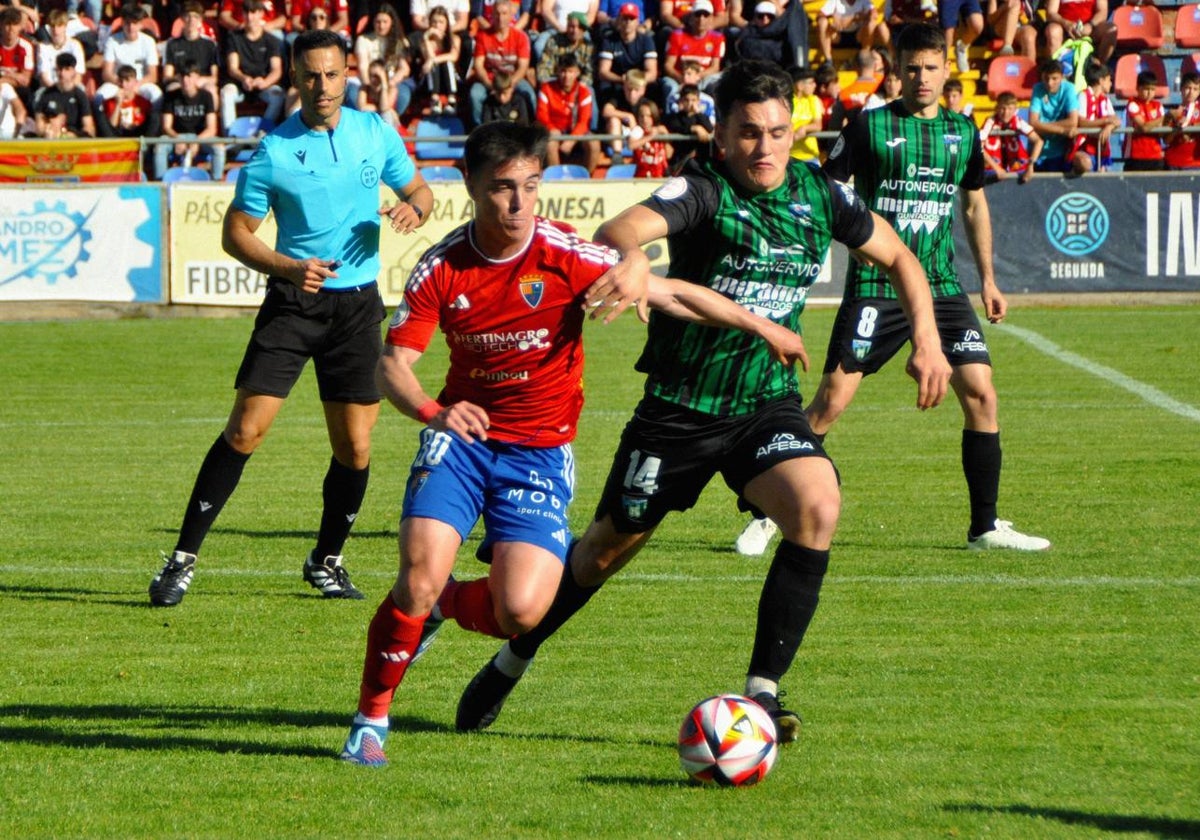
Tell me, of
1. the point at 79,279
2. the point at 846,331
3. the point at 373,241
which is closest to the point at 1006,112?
the point at 79,279

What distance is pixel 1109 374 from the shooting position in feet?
50.2

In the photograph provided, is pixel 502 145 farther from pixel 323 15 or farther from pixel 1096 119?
pixel 323 15

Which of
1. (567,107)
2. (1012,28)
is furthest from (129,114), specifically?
(1012,28)

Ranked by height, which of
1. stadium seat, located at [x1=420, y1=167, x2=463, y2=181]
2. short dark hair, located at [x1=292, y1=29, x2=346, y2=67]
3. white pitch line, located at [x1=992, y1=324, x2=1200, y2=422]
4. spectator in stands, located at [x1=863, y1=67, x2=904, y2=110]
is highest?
short dark hair, located at [x1=292, y1=29, x2=346, y2=67]

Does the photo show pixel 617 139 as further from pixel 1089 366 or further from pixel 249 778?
pixel 249 778

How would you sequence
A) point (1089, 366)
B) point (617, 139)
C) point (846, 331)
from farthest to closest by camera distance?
point (617, 139), point (1089, 366), point (846, 331)

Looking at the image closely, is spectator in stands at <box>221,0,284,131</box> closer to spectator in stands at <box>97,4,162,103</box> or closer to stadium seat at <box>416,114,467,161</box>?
spectator in stands at <box>97,4,162,103</box>

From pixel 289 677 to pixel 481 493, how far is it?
1399mm

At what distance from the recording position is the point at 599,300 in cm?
492

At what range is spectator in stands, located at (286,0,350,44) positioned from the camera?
24.2 meters

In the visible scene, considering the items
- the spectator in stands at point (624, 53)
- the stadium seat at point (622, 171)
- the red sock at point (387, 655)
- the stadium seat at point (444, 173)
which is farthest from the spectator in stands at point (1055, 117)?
the red sock at point (387, 655)

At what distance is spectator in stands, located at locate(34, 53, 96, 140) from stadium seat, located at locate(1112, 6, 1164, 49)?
47.1 ft

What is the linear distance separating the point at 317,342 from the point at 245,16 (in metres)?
17.8

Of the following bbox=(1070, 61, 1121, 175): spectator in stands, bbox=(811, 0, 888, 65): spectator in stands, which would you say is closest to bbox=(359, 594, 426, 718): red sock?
bbox=(1070, 61, 1121, 175): spectator in stands
